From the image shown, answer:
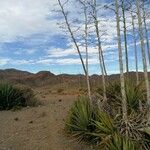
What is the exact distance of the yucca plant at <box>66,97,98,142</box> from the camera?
14352 millimetres

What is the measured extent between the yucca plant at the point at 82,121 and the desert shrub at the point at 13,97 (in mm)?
5603

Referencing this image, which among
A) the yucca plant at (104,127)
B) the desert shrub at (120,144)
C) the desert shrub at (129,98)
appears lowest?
the desert shrub at (120,144)

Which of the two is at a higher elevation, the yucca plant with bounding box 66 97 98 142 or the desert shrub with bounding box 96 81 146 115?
the desert shrub with bounding box 96 81 146 115

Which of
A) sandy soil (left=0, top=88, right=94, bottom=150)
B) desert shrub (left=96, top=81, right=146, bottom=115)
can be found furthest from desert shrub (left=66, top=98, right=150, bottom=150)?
desert shrub (left=96, top=81, right=146, bottom=115)

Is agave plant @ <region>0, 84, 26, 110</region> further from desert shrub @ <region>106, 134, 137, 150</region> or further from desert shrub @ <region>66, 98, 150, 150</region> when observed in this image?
desert shrub @ <region>106, 134, 137, 150</region>

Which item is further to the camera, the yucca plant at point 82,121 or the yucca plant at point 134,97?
the yucca plant at point 134,97

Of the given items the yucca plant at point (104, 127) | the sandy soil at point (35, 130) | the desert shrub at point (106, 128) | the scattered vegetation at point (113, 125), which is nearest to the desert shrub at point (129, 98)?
the scattered vegetation at point (113, 125)

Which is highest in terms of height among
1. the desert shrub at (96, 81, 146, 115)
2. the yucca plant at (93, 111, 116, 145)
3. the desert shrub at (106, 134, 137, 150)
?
the desert shrub at (96, 81, 146, 115)

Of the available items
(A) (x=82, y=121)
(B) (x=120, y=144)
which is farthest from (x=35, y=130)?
(B) (x=120, y=144)

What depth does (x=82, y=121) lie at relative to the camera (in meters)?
14.4

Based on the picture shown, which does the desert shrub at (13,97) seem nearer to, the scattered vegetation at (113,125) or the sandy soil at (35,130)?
the sandy soil at (35,130)

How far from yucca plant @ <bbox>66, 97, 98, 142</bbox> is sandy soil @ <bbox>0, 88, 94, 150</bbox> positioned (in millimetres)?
306

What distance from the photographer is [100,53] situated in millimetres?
16969

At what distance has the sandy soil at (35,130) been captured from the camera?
46.9 ft
